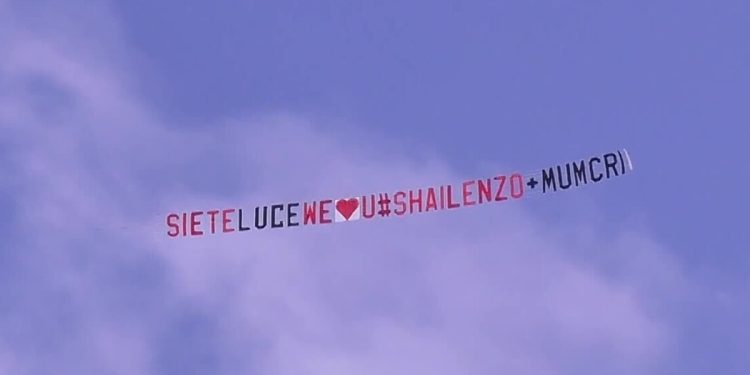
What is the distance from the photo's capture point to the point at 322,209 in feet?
319

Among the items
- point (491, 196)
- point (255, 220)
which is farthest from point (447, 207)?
point (255, 220)

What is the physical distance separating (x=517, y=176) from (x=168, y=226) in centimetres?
1443

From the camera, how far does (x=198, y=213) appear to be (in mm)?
98750

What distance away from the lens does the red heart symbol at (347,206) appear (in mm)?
96875

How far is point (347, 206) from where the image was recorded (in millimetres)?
97062

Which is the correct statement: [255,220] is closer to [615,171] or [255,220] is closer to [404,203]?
[404,203]

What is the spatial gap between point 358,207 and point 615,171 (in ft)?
33.8

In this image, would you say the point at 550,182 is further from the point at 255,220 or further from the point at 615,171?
the point at 255,220

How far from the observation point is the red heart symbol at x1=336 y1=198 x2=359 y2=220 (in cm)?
9688


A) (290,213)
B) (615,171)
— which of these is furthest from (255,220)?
(615,171)

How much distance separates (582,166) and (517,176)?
8.47 feet

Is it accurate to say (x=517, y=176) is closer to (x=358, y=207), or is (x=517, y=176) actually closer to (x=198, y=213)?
(x=358, y=207)

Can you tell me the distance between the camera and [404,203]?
9644 cm

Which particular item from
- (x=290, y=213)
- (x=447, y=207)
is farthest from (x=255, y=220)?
(x=447, y=207)
